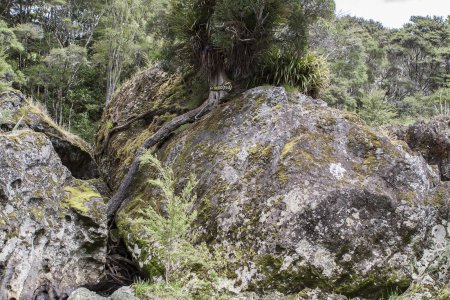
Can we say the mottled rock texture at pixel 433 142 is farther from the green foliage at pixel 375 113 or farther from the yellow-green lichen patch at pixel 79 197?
the green foliage at pixel 375 113

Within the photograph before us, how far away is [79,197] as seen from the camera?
17.9ft

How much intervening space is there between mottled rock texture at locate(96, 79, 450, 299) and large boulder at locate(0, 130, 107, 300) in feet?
2.17

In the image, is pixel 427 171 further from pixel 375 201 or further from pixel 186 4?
pixel 186 4

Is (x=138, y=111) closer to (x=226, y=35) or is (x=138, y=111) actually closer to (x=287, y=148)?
(x=226, y=35)

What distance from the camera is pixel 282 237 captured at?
4.33 metres

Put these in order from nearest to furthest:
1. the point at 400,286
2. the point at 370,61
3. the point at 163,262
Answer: the point at 400,286 < the point at 163,262 < the point at 370,61

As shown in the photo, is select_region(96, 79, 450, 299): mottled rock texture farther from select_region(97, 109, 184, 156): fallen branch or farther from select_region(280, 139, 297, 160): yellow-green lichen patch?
select_region(97, 109, 184, 156): fallen branch

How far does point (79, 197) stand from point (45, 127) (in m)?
2.38

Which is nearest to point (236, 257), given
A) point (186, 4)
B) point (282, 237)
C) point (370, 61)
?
point (282, 237)

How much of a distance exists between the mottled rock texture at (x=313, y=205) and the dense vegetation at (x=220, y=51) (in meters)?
1.41

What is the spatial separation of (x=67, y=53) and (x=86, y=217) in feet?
51.0

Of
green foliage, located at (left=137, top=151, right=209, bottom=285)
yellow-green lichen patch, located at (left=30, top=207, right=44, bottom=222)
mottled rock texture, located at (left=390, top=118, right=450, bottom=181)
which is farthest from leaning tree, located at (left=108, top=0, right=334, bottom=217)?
mottled rock texture, located at (left=390, top=118, right=450, bottom=181)

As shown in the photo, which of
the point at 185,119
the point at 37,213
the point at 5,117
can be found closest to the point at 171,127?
the point at 185,119

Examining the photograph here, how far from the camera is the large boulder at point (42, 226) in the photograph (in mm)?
4332
